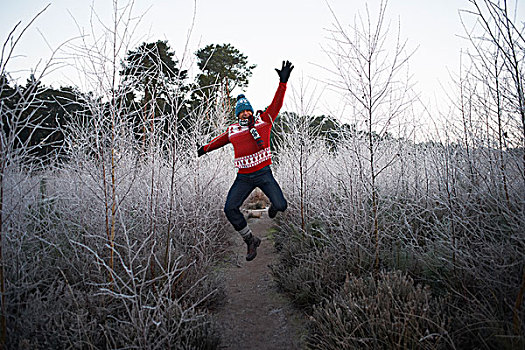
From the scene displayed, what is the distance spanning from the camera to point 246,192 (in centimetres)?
444

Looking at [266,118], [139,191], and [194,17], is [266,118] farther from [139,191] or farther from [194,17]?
[139,191]

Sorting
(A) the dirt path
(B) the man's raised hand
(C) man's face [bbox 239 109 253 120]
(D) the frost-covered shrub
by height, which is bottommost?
(A) the dirt path

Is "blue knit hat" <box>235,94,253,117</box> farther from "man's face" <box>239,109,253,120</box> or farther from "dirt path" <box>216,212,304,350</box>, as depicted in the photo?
"dirt path" <box>216,212,304,350</box>

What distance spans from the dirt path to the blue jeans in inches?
35.6

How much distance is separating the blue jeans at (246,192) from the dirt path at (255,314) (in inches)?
35.6

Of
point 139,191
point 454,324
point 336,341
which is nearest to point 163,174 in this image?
point 139,191

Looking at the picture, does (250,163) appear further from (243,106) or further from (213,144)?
(243,106)

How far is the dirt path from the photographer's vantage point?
293cm

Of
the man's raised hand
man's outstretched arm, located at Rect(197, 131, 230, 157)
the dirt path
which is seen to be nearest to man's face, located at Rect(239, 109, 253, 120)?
man's outstretched arm, located at Rect(197, 131, 230, 157)

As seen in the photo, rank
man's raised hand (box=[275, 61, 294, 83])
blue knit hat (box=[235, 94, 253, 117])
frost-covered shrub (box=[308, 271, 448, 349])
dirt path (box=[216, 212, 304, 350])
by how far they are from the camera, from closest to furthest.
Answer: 1. frost-covered shrub (box=[308, 271, 448, 349])
2. dirt path (box=[216, 212, 304, 350])
3. man's raised hand (box=[275, 61, 294, 83])
4. blue knit hat (box=[235, 94, 253, 117])

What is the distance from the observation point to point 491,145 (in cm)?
312

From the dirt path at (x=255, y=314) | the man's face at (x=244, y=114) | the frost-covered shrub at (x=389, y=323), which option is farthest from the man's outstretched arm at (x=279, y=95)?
the frost-covered shrub at (x=389, y=323)

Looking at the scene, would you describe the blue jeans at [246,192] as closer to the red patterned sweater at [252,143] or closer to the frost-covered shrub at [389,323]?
the red patterned sweater at [252,143]

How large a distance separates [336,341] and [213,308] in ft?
5.64
